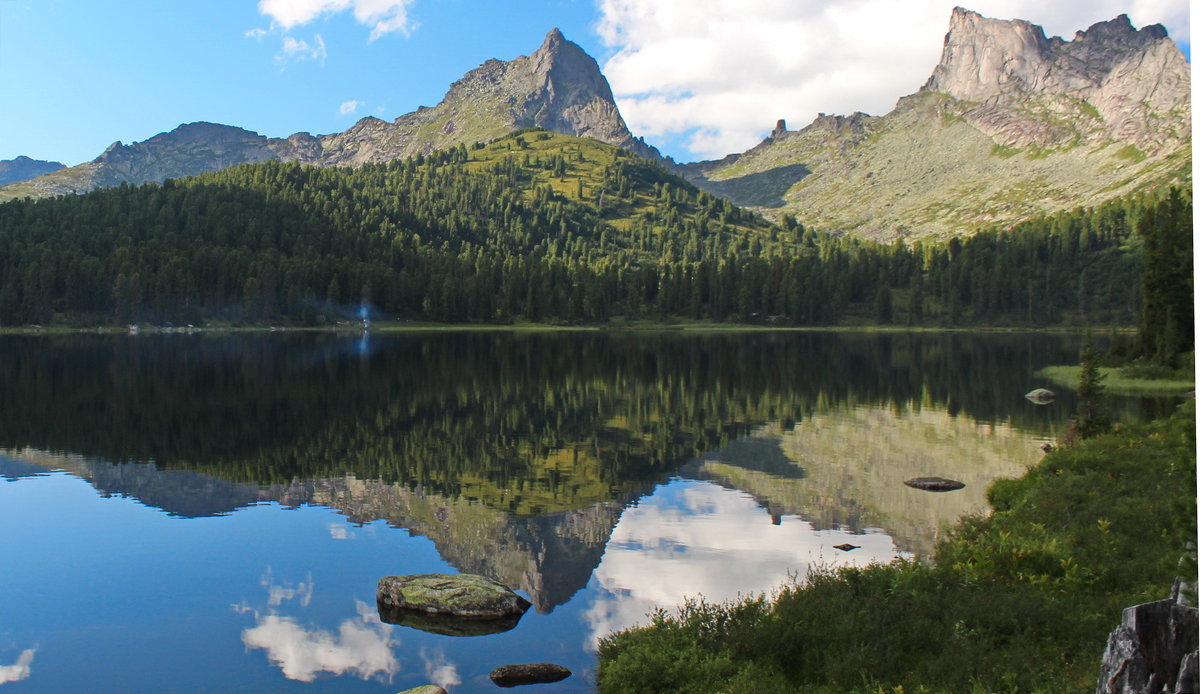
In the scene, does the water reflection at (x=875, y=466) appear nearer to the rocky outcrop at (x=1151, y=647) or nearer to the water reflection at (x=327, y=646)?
the water reflection at (x=327, y=646)

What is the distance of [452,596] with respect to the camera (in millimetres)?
24188

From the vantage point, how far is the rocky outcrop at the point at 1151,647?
8.98 metres

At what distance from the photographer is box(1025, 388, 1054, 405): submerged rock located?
7296cm

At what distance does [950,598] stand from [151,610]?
21.9 metres

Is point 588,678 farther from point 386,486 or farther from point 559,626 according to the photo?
point 386,486

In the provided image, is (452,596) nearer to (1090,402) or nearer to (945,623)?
(945,623)

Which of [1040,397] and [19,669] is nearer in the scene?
[19,669]

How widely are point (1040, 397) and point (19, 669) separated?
76.3m

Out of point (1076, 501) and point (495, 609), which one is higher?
point (1076, 501)

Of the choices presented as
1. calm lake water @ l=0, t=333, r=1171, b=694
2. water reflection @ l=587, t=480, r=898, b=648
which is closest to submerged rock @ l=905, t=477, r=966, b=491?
calm lake water @ l=0, t=333, r=1171, b=694

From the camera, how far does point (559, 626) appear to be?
23.4 metres

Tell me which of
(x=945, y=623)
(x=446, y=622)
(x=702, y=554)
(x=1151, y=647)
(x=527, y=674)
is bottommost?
(x=702, y=554)

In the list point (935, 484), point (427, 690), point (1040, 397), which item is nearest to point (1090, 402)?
point (935, 484)

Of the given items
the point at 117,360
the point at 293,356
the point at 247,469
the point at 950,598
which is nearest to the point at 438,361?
the point at 293,356
